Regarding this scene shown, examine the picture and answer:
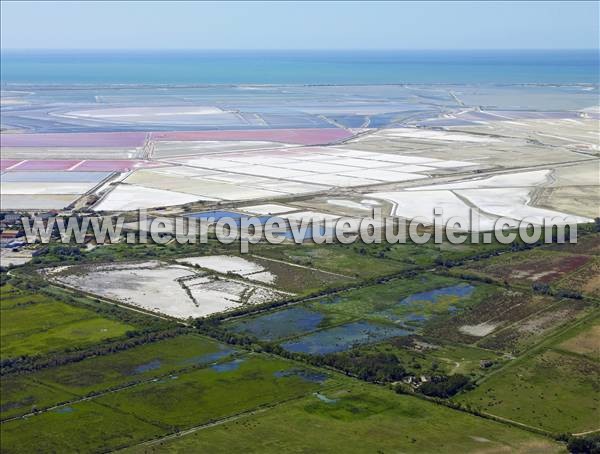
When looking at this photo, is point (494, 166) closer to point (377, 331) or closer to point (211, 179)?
point (211, 179)

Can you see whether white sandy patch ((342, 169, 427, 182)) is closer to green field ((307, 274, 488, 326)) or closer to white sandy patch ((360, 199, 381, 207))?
white sandy patch ((360, 199, 381, 207))

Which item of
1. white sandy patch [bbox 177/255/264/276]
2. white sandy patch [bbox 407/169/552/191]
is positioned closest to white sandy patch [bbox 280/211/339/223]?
white sandy patch [bbox 177/255/264/276]

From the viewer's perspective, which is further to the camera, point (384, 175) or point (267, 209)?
point (384, 175)

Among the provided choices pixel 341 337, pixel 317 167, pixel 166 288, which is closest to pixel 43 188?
pixel 317 167

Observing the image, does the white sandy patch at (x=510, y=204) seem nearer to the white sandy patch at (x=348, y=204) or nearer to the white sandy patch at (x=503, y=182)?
the white sandy patch at (x=503, y=182)

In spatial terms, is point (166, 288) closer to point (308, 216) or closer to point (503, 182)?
point (308, 216)

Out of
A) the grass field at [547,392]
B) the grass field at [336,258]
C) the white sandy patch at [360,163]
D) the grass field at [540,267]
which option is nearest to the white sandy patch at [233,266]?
the grass field at [336,258]

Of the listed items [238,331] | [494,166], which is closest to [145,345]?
[238,331]
